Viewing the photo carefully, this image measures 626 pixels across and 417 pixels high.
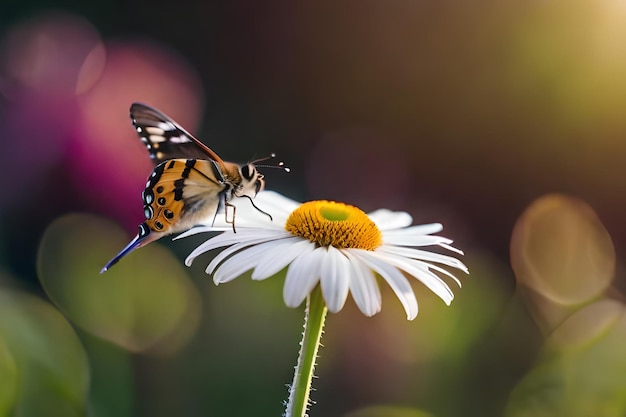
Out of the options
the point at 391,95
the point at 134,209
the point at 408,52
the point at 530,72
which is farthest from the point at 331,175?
the point at 134,209

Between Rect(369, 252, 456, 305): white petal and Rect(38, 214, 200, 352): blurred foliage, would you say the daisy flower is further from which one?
Rect(38, 214, 200, 352): blurred foliage

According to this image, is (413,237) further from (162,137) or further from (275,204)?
(162,137)

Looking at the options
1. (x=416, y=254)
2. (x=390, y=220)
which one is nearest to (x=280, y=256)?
(x=416, y=254)

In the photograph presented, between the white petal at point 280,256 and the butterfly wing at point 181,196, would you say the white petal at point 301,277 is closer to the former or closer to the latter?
the white petal at point 280,256

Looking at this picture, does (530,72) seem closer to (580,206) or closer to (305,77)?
(580,206)

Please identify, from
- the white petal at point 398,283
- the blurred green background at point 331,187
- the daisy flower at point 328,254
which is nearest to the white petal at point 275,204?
the daisy flower at point 328,254

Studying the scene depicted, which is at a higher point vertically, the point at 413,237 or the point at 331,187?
the point at 413,237

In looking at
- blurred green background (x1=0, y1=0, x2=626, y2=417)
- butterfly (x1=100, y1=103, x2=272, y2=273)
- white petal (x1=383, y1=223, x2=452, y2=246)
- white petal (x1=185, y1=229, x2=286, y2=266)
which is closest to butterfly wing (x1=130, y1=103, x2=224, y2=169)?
butterfly (x1=100, y1=103, x2=272, y2=273)

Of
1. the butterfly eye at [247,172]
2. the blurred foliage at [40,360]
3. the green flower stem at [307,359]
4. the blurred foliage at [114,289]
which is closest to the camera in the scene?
the green flower stem at [307,359]
